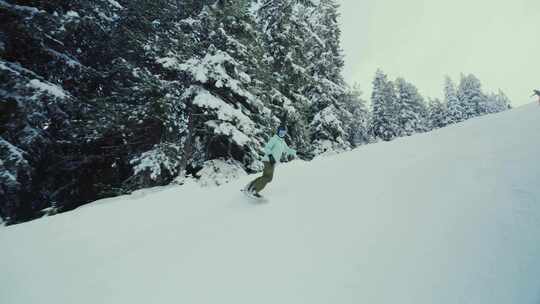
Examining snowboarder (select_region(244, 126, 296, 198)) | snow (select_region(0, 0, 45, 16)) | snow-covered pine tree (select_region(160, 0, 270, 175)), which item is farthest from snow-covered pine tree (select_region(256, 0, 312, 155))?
snow (select_region(0, 0, 45, 16))

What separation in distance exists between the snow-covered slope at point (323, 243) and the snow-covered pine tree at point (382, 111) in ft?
107

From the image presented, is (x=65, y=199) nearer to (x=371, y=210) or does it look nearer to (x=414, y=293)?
(x=371, y=210)

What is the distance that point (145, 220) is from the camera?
5.93 m

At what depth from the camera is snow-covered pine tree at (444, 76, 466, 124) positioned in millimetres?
48594

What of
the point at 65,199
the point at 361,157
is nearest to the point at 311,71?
the point at 361,157

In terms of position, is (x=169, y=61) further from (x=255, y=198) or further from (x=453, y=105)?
(x=453, y=105)

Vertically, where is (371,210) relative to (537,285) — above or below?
above

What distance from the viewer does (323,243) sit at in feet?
13.4

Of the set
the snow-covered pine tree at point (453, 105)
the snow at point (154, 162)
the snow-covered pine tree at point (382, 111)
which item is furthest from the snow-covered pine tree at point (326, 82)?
the snow-covered pine tree at point (453, 105)

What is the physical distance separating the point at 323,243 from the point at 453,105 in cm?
5634

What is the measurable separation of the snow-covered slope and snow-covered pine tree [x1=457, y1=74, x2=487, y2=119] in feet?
172

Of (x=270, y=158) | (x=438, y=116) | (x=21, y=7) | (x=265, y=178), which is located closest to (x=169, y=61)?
(x=21, y=7)

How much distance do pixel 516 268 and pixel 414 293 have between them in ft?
3.66

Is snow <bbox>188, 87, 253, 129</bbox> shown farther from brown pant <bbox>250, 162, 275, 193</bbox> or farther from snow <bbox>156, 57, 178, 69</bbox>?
brown pant <bbox>250, 162, 275, 193</bbox>
